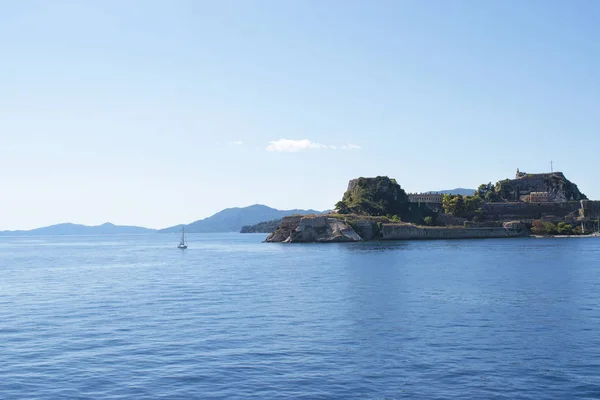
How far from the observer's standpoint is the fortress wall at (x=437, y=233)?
479 ft

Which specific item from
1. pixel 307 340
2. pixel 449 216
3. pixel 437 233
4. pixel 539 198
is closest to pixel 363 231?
pixel 437 233

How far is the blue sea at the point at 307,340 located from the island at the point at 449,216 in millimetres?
92406

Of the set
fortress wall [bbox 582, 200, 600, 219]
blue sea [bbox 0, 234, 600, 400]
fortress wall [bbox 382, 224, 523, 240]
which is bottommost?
blue sea [bbox 0, 234, 600, 400]

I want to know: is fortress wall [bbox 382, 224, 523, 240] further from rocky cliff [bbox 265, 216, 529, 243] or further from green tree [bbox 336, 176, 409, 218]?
green tree [bbox 336, 176, 409, 218]

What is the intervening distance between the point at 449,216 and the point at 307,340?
150231 mm

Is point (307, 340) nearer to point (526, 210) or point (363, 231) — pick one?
point (363, 231)

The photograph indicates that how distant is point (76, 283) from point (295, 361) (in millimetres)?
38105

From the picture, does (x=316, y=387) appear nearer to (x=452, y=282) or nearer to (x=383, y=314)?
(x=383, y=314)

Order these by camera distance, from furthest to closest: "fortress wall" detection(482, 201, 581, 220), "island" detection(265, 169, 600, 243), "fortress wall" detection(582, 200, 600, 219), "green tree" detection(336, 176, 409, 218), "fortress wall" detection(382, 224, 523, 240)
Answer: "fortress wall" detection(482, 201, 581, 220)
"green tree" detection(336, 176, 409, 218)
"fortress wall" detection(582, 200, 600, 219)
"fortress wall" detection(382, 224, 523, 240)
"island" detection(265, 169, 600, 243)

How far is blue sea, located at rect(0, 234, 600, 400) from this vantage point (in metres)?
20.0

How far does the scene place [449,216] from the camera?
17088 centimetres

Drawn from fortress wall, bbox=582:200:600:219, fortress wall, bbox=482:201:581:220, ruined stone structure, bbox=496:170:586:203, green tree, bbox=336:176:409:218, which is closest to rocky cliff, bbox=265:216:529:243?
green tree, bbox=336:176:409:218

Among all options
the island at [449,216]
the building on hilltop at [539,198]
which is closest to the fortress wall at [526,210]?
the island at [449,216]

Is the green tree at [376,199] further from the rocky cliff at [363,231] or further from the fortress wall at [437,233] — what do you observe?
the fortress wall at [437,233]
